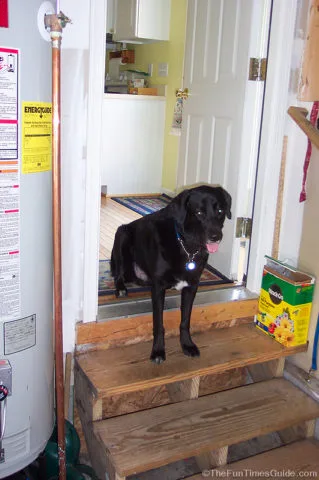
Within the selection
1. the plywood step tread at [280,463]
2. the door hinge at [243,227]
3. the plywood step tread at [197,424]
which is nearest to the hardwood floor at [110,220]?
the door hinge at [243,227]

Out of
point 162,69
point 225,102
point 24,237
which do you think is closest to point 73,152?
point 24,237

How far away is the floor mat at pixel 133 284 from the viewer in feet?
8.12

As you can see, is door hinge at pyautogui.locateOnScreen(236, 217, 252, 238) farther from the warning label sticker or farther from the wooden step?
the warning label sticker

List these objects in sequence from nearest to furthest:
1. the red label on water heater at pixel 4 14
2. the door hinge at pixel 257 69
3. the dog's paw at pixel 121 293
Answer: the red label on water heater at pixel 4 14, the door hinge at pixel 257 69, the dog's paw at pixel 121 293

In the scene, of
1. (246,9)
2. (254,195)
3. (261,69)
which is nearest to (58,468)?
(254,195)

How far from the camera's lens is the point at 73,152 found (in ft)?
5.88

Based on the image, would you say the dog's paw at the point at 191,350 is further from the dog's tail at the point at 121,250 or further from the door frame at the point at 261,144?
the dog's tail at the point at 121,250

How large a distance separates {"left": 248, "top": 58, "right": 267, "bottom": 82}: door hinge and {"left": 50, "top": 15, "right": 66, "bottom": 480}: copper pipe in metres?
1.16

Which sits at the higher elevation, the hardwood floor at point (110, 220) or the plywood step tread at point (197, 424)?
the hardwood floor at point (110, 220)

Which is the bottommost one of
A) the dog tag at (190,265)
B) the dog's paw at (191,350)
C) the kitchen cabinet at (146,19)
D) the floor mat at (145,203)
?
the dog's paw at (191,350)

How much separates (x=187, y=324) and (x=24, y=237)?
0.88 m

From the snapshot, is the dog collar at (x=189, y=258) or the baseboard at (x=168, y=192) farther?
the baseboard at (x=168, y=192)

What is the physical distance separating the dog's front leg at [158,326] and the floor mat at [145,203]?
2133mm

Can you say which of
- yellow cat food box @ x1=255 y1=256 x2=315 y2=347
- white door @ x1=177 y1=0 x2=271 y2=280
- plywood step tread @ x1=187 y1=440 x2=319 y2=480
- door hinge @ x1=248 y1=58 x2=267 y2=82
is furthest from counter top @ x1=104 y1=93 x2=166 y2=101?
plywood step tread @ x1=187 y1=440 x2=319 y2=480
